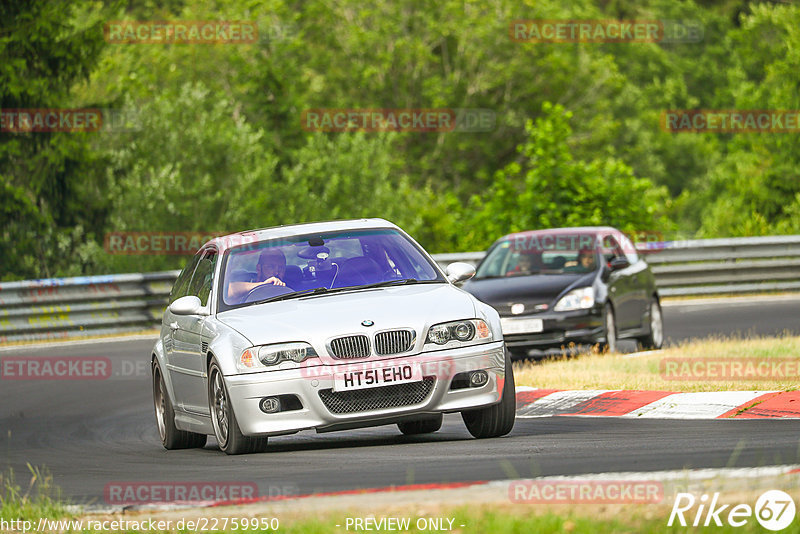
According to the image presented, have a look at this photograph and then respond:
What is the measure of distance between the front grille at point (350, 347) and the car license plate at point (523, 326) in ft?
23.2

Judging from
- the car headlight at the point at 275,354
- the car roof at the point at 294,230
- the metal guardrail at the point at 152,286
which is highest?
the car roof at the point at 294,230

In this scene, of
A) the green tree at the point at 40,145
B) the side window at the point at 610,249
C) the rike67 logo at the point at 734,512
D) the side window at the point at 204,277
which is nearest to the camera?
the rike67 logo at the point at 734,512

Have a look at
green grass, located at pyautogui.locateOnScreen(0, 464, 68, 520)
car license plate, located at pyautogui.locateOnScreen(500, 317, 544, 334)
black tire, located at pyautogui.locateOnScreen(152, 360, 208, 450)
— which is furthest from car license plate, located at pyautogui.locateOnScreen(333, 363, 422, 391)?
car license plate, located at pyautogui.locateOnScreen(500, 317, 544, 334)

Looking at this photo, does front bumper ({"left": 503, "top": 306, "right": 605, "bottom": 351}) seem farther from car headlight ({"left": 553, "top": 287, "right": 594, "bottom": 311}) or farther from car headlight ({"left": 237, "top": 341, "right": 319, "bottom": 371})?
car headlight ({"left": 237, "top": 341, "right": 319, "bottom": 371})

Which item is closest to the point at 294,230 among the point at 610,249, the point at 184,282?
the point at 184,282

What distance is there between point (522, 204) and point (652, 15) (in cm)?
5102

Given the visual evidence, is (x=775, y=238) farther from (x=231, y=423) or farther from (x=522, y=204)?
(x=231, y=423)

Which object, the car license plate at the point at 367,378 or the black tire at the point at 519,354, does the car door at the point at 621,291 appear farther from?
the car license plate at the point at 367,378

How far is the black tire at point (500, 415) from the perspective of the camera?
30.5ft

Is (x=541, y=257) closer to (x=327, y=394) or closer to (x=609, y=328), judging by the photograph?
(x=609, y=328)

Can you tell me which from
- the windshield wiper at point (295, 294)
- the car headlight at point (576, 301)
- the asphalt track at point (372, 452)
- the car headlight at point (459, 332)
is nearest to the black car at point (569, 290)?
the car headlight at point (576, 301)

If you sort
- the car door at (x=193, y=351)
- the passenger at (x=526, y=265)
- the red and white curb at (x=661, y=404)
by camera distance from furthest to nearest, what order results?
the passenger at (x=526, y=265)
the red and white curb at (x=661, y=404)
the car door at (x=193, y=351)

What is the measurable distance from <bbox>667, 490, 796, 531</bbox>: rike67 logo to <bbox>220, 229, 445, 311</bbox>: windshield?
458 centimetres

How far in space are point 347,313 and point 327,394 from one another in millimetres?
539
